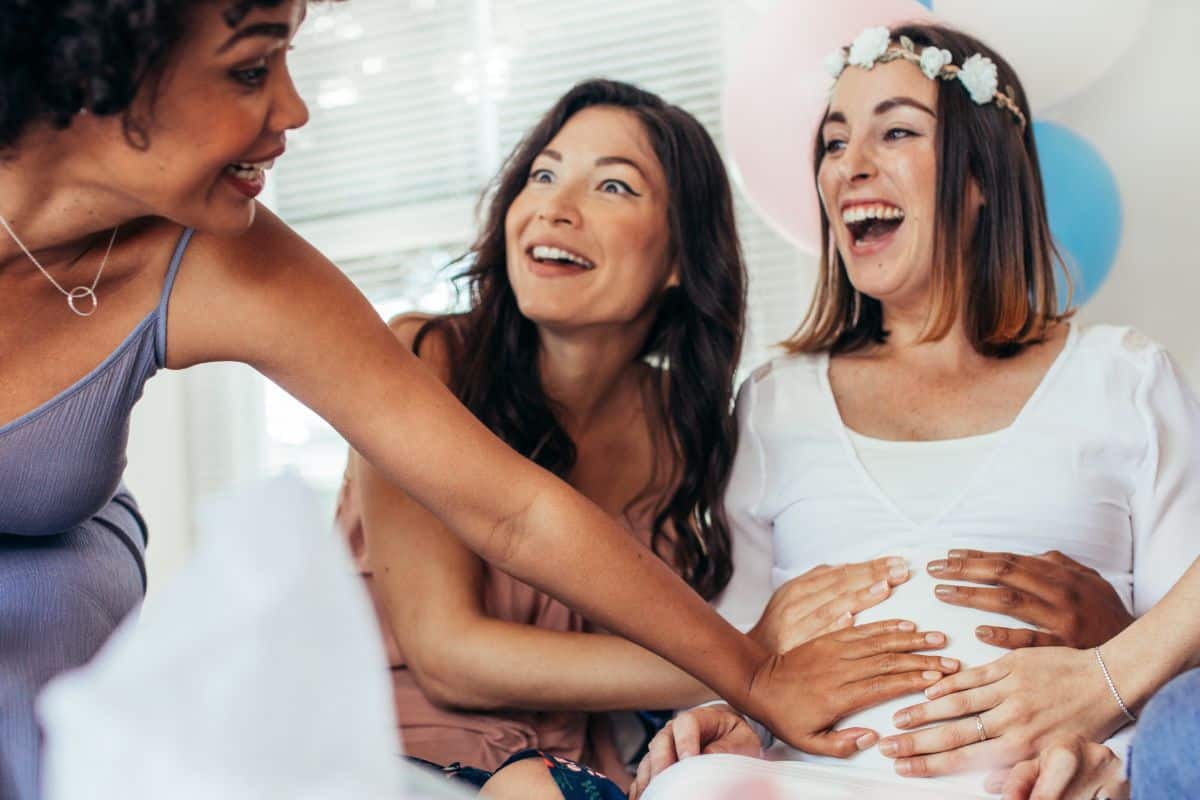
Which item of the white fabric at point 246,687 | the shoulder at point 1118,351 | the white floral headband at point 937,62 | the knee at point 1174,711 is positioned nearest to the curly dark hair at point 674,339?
the white floral headband at point 937,62

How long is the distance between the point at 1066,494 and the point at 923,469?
0.16m

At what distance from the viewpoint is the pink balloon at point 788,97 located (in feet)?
6.56

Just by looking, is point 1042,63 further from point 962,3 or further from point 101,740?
point 101,740

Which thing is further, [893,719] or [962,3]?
[962,3]

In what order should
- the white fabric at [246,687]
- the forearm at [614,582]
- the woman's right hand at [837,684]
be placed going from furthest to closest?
1. the woman's right hand at [837,684]
2. the forearm at [614,582]
3. the white fabric at [246,687]

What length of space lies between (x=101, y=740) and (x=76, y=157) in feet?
1.53

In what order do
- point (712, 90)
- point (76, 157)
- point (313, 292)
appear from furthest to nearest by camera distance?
point (712, 90)
point (313, 292)
point (76, 157)

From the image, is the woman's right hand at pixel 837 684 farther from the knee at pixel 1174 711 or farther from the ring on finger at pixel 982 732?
the knee at pixel 1174 711

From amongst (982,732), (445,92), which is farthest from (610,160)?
(445,92)

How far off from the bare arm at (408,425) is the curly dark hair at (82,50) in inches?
9.5

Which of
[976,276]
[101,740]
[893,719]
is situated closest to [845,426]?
[976,276]

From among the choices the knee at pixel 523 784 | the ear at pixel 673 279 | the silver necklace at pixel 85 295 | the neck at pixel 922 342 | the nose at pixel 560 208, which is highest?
the silver necklace at pixel 85 295

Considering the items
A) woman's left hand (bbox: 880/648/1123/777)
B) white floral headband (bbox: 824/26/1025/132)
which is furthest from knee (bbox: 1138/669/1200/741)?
white floral headband (bbox: 824/26/1025/132)

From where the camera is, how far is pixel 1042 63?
2.08 meters
